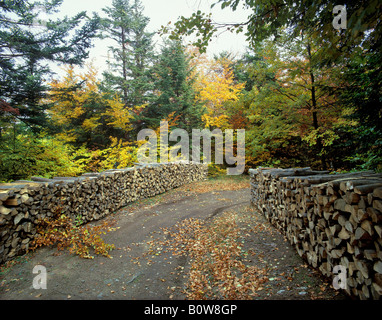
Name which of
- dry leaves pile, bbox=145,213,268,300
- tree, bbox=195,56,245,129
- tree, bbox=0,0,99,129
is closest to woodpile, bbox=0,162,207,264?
dry leaves pile, bbox=145,213,268,300

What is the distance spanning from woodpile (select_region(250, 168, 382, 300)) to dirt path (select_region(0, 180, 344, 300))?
0.36 m

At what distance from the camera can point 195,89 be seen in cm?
1870

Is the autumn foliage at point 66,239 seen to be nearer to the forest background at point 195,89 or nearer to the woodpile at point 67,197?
the woodpile at point 67,197

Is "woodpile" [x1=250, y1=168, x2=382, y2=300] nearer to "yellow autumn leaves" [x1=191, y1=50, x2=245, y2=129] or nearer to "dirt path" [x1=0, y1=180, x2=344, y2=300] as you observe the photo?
"dirt path" [x1=0, y1=180, x2=344, y2=300]

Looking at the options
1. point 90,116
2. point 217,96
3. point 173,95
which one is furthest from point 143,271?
point 217,96

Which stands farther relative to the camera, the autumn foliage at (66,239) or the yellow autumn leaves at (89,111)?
the yellow autumn leaves at (89,111)

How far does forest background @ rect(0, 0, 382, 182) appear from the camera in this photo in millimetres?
3658

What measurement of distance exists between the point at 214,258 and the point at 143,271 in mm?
1433

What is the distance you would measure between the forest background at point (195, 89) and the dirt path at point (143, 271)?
3.33 meters

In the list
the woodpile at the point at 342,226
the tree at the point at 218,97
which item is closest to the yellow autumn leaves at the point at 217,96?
the tree at the point at 218,97

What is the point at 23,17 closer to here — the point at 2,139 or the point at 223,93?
the point at 2,139

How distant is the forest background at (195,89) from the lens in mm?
A: 3658

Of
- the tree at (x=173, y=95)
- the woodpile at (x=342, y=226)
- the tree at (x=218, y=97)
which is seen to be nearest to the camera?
the woodpile at (x=342, y=226)
